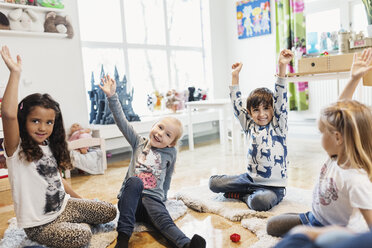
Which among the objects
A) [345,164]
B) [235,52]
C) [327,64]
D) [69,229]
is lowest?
[69,229]

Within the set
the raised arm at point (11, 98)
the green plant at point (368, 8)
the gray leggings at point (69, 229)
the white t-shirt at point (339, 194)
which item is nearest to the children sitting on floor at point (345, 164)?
the white t-shirt at point (339, 194)

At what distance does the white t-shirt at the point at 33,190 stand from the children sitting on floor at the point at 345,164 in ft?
Answer: 3.14

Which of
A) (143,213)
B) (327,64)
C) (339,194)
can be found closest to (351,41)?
(327,64)

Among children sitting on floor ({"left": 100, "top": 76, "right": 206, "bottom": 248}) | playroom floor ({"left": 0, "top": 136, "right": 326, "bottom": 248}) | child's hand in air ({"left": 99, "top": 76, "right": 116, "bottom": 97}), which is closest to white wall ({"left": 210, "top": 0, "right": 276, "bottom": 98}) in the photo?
playroom floor ({"left": 0, "top": 136, "right": 326, "bottom": 248})

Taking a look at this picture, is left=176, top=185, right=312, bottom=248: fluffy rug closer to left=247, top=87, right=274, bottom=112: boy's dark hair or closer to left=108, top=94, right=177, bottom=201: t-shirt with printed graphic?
left=108, top=94, right=177, bottom=201: t-shirt with printed graphic

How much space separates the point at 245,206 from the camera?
168 centimetres

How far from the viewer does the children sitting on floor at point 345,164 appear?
0.88 meters

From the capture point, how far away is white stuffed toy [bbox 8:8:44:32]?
257cm

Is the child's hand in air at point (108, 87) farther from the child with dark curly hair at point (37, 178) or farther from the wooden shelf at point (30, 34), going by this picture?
the wooden shelf at point (30, 34)

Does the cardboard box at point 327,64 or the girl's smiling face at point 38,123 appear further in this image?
the cardboard box at point 327,64

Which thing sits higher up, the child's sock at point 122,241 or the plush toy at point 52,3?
the plush toy at point 52,3

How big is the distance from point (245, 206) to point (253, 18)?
312 centimetres

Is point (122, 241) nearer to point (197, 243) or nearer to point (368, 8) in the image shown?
point (197, 243)

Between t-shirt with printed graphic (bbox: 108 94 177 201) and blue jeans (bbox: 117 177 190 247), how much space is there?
6 cm
